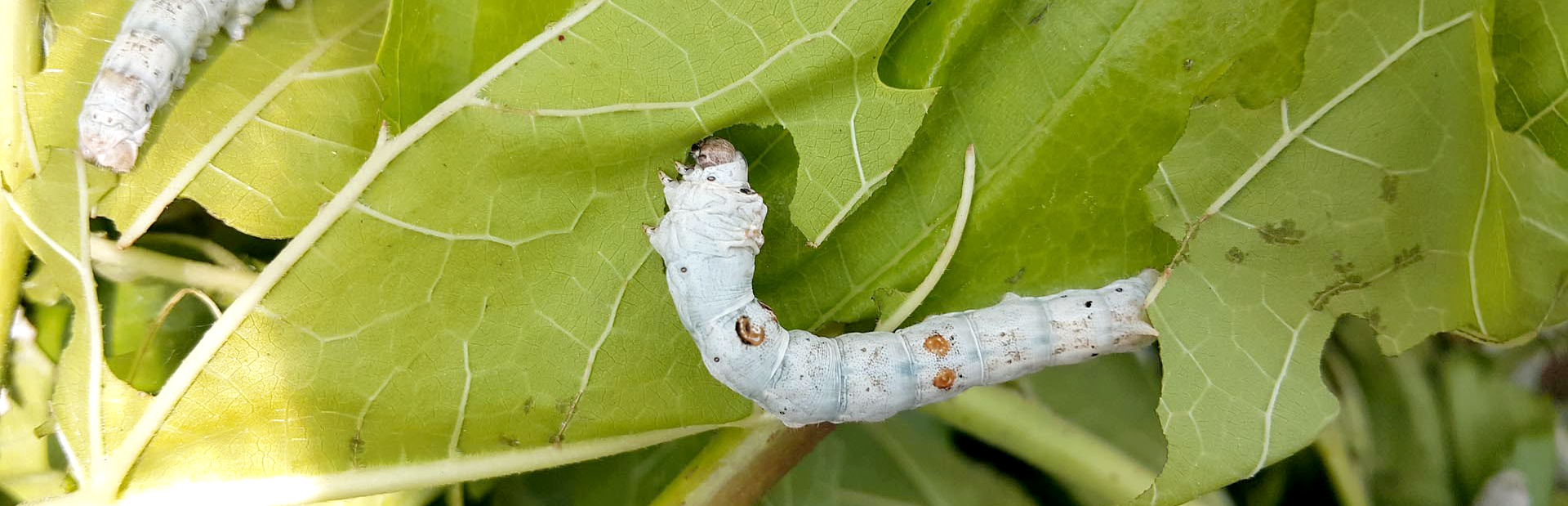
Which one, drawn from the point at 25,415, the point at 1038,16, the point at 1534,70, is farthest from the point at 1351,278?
the point at 25,415

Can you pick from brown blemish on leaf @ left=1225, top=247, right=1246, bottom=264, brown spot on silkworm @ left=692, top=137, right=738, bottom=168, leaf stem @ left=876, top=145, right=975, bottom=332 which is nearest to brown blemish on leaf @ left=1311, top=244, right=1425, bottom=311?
brown blemish on leaf @ left=1225, top=247, right=1246, bottom=264

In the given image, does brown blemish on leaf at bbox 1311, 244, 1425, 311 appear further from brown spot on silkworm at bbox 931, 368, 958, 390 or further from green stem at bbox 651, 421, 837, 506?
green stem at bbox 651, 421, 837, 506

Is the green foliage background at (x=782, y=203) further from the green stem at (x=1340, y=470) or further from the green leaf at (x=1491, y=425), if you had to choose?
the green leaf at (x=1491, y=425)

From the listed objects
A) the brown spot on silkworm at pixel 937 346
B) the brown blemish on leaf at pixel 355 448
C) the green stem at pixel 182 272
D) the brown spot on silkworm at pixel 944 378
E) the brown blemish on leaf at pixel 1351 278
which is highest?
the brown blemish on leaf at pixel 1351 278

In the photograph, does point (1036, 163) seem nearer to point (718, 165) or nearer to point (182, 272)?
point (718, 165)

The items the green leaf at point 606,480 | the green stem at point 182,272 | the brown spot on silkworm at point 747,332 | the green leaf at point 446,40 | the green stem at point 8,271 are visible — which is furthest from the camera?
the green leaf at point 606,480

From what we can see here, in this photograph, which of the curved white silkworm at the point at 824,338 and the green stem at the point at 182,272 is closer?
the curved white silkworm at the point at 824,338

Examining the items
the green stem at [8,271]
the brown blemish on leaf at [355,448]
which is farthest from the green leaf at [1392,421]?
the green stem at [8,271]
